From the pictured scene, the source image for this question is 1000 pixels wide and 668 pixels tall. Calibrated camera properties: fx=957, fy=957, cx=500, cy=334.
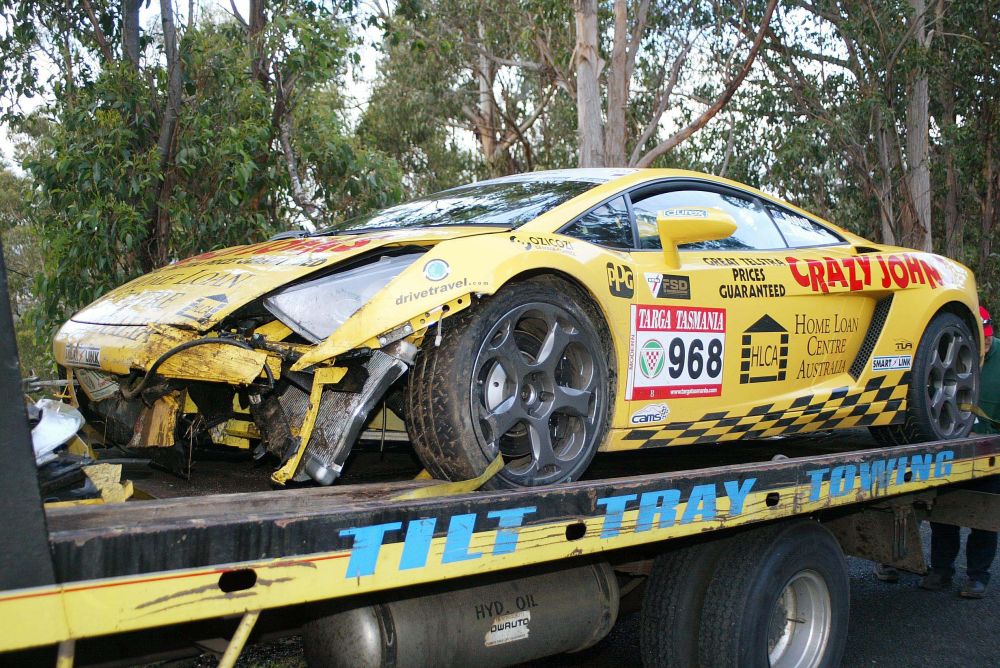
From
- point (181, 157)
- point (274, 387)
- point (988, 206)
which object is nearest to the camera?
point (274, 387)

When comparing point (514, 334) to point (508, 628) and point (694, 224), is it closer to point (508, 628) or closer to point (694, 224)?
point (694, 224)

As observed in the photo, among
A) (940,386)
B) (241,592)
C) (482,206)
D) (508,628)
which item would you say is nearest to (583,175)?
(482,206)

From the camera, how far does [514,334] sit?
10.8 feet

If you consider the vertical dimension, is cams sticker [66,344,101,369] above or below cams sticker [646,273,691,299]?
below

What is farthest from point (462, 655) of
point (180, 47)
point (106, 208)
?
point (180, 47)

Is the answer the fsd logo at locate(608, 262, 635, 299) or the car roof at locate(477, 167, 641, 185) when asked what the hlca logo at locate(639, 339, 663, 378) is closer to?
the fsd logo at locate(608, 262, 635, 299)

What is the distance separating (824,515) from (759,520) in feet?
3.61

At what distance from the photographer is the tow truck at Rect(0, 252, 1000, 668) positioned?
1.83 metres

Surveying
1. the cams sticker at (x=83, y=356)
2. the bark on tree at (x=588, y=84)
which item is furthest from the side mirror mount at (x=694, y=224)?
the bark on tree at (x=588, y=84)

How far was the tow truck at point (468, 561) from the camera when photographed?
183 cm

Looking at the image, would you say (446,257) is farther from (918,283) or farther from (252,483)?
(918,283)

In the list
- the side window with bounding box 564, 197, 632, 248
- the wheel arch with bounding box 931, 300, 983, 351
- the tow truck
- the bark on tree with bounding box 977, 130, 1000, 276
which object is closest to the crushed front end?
the tow truck

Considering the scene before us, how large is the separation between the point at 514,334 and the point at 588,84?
1178 cm

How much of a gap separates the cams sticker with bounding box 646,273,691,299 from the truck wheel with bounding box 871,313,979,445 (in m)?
1.83
